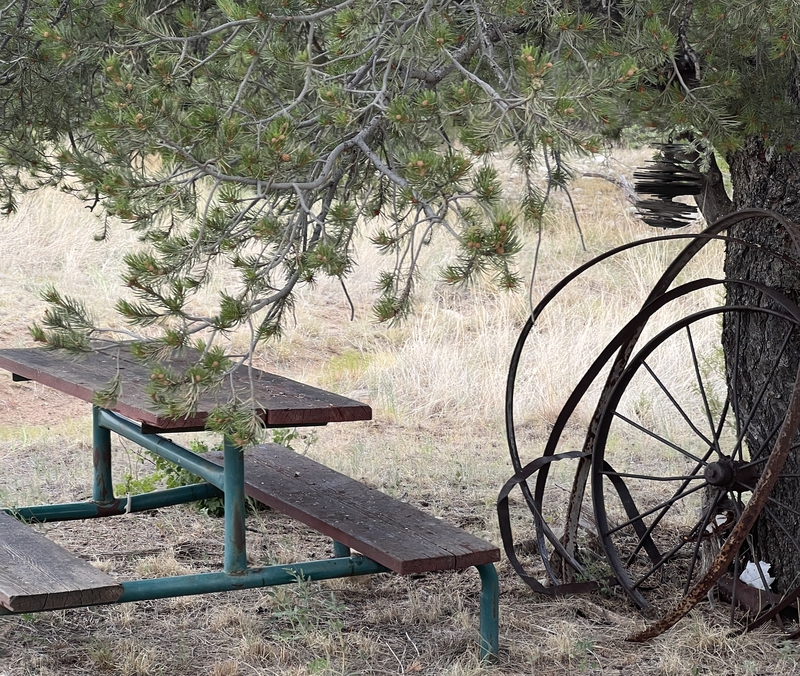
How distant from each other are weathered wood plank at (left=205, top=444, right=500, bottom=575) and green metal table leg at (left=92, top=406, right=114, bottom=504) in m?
0.46

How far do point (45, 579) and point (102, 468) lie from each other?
1.41 m

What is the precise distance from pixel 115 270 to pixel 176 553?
6565 mm

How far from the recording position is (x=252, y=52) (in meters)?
2.45

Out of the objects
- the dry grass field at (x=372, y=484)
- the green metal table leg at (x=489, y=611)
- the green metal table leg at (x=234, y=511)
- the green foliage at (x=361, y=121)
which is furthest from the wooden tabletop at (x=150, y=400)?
the dry grass field at (x=372, y=484)

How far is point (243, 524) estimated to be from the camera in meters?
2.95

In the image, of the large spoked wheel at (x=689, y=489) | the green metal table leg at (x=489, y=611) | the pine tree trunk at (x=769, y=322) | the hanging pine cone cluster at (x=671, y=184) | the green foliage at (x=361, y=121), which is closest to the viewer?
the green foliage at (x=361, y=121)

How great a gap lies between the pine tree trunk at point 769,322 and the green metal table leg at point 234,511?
179cm

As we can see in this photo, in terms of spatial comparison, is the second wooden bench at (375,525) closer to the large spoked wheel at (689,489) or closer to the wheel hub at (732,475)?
the large spoked wheel at (689,489)

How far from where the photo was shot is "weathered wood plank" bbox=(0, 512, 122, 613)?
7.77 feet

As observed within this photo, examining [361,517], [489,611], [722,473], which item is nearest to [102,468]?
[361,517]

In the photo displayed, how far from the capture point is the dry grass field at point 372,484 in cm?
295

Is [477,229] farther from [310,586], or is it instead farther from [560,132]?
[310,586]

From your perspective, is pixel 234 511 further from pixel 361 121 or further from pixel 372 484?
pixel 372 484

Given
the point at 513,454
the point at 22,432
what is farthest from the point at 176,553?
the point at 22,432
